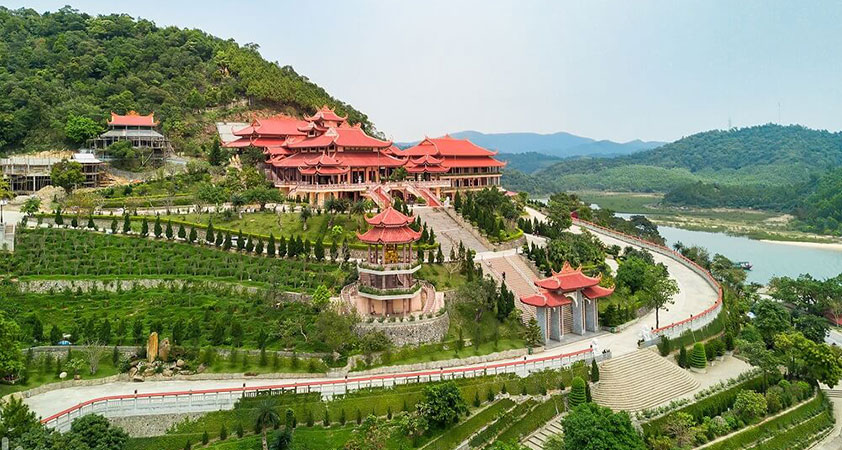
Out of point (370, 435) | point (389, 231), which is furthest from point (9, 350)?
point (389, 231)

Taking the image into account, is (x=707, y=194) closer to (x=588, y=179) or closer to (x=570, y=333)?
(x=588, y=179)

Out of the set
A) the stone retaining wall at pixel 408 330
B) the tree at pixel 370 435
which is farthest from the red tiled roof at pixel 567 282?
the tree at pixel 370 435

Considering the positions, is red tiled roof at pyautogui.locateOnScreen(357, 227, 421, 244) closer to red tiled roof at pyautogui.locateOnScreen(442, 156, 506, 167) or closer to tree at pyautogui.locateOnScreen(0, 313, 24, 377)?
tree at pyautogui.locateOnScreen(0, 313, 24, 377)

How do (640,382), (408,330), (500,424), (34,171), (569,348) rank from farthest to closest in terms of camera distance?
1. (34,171)
2. (569,348)
3. (408,330)
4. (640,382)
5. (500,424)

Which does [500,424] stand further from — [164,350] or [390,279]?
[164,350]

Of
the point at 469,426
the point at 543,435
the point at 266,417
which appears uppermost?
the point at 266,417
